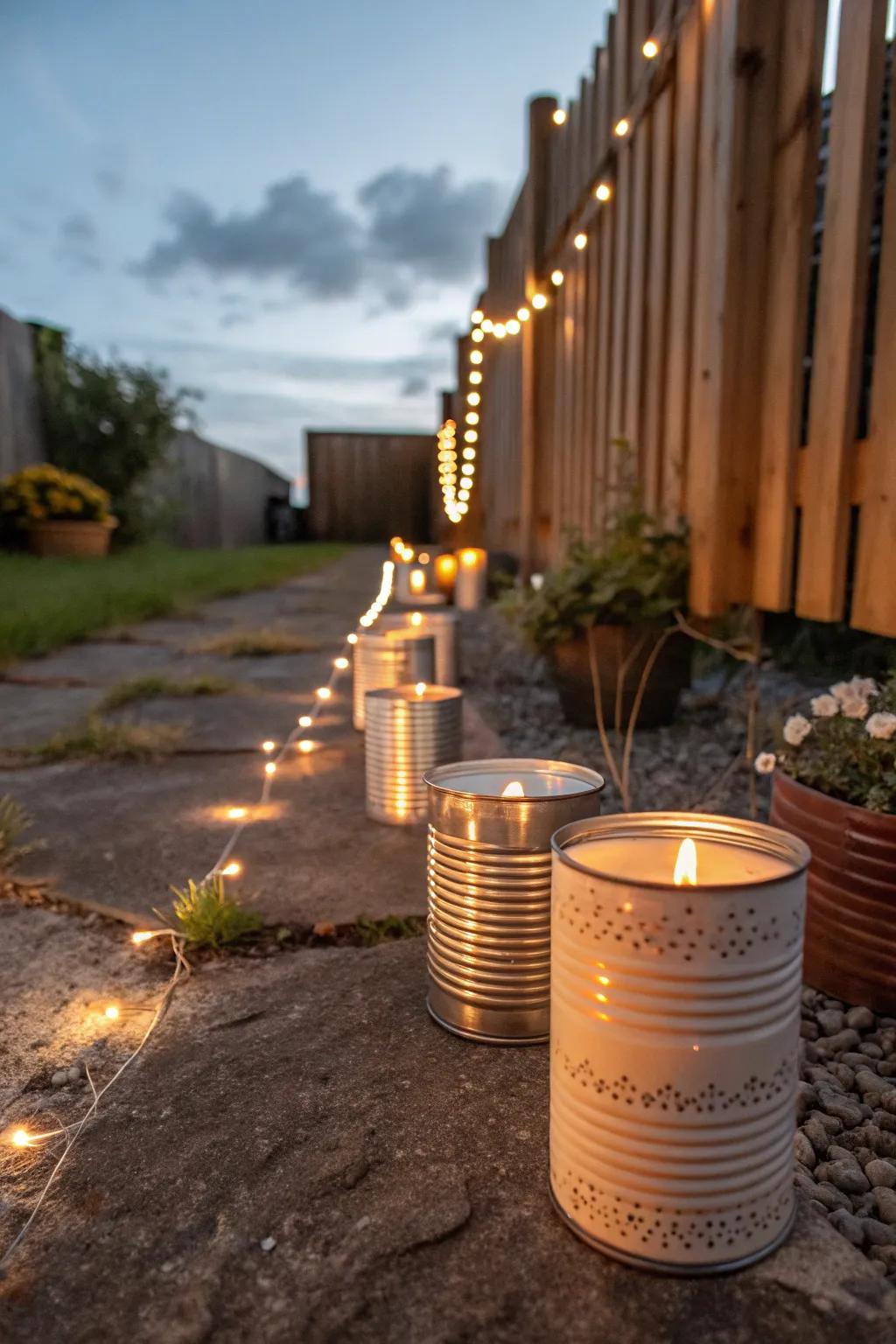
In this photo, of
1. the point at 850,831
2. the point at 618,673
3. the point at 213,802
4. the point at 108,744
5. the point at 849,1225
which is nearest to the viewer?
the point at 849,1225

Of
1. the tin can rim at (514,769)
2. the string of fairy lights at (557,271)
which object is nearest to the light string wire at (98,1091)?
the tin can rim at (514,769)

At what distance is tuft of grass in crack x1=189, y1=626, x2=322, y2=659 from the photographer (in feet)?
15.9

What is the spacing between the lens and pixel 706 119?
2.61 metres

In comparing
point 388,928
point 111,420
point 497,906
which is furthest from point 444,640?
point 111,420

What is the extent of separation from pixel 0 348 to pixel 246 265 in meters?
15.0

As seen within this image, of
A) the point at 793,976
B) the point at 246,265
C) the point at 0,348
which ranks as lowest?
the point at 793,976

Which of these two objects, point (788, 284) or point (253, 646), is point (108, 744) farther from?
point (788, 284)

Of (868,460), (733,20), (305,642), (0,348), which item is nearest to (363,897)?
(868,460)

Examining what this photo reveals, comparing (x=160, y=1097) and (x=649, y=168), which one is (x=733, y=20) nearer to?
(x=649, y=168)

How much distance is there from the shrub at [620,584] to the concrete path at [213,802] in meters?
0.48

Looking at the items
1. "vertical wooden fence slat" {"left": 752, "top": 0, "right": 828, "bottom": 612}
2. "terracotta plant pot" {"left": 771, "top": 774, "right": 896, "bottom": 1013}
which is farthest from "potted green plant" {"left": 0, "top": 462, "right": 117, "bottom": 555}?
Result: "terracotta plant pot" {"left": 771, "top": 774, "right": 896, "bottom": 1013}

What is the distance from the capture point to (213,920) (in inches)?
59.6

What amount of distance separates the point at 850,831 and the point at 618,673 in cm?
165

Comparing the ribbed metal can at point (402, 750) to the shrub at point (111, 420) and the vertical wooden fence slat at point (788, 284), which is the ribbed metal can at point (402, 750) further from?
the shrub at point (111, 420)
